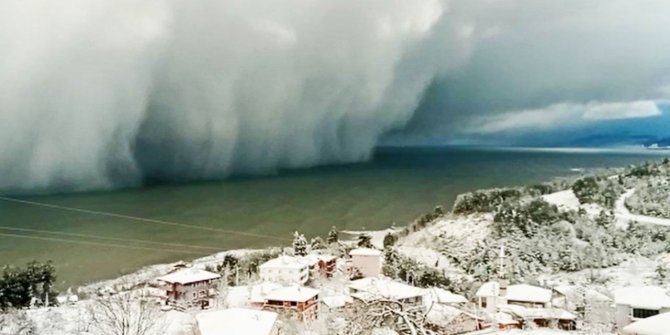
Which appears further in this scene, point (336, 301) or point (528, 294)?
point (336, 301)

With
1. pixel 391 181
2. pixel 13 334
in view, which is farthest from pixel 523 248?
pixel 391 181

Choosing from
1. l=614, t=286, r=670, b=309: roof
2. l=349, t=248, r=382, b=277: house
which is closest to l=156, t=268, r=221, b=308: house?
l=349, t=248, r=382, b=277: house

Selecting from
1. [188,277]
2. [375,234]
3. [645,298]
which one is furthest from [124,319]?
[375,234]

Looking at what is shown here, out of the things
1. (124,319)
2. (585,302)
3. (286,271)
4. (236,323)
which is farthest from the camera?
(286,271)

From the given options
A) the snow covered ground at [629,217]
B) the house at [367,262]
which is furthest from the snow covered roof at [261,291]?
the snow covered ground at [629,217]

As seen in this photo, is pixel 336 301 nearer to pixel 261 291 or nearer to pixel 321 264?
pixel 261 291

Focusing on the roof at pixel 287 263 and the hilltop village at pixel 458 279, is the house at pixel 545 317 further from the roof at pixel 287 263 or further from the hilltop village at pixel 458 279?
the roof at pixel 287 263

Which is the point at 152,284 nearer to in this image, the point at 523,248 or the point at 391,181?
the point at 523,248
